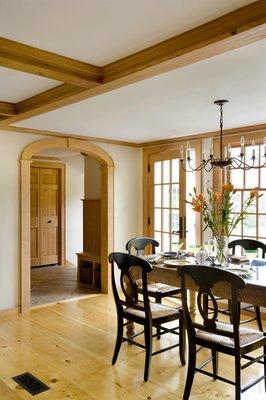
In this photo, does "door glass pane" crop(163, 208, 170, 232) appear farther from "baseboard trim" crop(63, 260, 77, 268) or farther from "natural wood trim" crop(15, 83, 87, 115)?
"baseboard trim" crop(63, 260, 77, 268)

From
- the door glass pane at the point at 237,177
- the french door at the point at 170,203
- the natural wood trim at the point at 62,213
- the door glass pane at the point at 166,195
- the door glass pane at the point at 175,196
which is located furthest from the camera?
the natural wood trim at the point at 62,213

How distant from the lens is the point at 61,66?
2.49 m

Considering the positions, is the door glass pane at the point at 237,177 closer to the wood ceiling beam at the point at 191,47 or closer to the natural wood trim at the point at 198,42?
the wood ceiling beam at the point at 191,47

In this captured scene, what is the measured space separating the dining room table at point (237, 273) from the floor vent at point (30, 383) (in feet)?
3.67

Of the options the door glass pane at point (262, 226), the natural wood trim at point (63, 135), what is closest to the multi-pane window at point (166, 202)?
the natural wood trim at point (63, 135)

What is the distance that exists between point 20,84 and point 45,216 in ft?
16.8

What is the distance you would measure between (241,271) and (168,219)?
102 inches

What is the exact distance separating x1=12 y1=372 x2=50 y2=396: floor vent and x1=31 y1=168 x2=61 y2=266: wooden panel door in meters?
4.91

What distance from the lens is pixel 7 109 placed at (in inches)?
154

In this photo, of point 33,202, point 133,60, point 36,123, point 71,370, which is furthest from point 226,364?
point 33,202

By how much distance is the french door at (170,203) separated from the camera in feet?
17.5

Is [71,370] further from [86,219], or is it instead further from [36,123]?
[86,219]

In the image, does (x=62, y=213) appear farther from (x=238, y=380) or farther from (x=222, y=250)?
(x=238, y=380)

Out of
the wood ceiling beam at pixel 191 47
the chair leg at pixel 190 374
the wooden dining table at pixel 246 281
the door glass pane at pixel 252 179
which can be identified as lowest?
the chair leg at pixel 190 374
